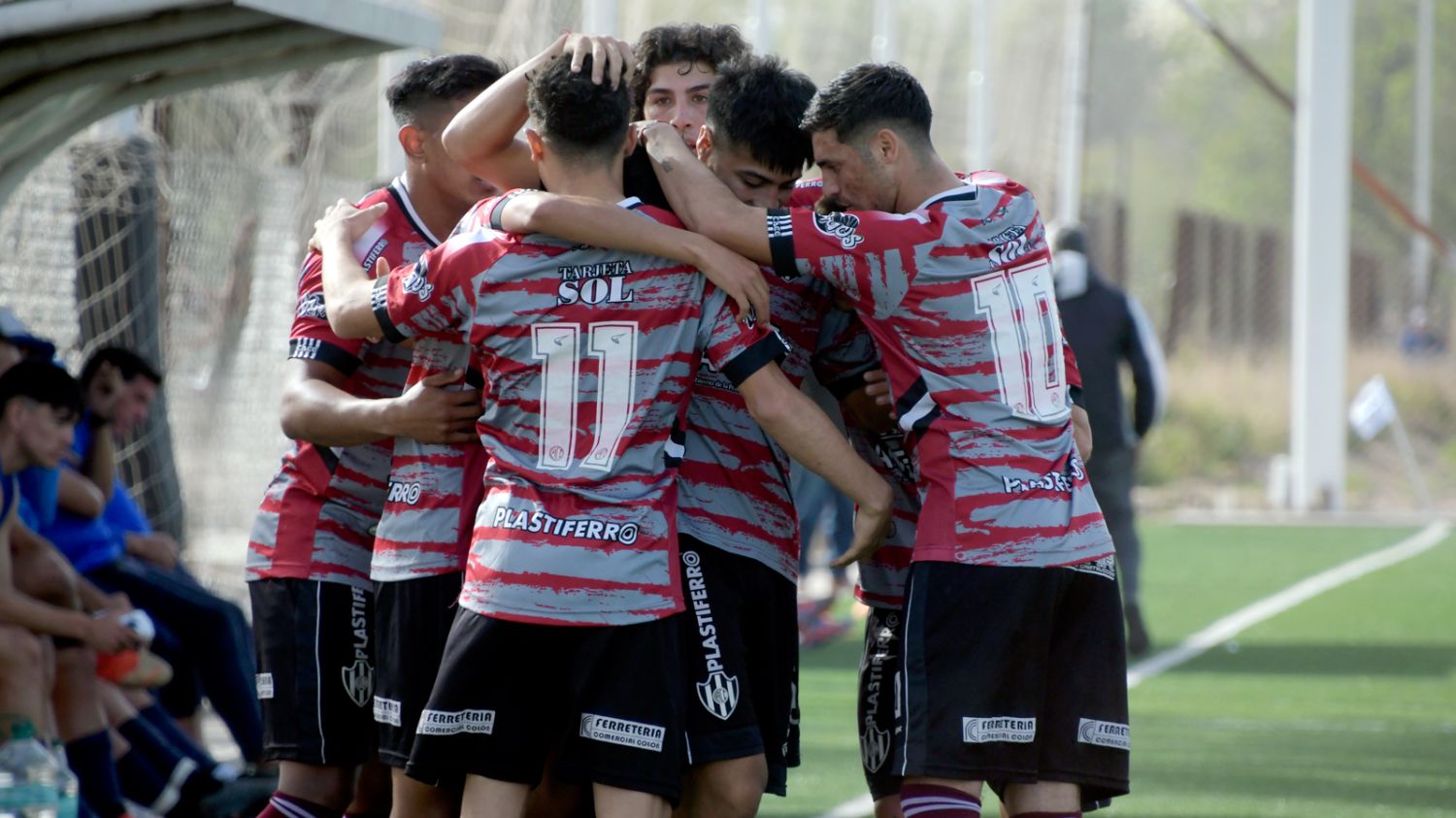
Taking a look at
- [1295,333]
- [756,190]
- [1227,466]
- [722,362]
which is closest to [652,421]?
[722,362]

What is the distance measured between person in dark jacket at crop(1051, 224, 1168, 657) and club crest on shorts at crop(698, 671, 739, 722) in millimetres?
6502

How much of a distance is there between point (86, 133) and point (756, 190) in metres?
5.58

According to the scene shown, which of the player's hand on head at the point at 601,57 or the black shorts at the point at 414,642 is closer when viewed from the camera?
the player's hand on head at the point at 601,57

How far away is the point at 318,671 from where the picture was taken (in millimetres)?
4402

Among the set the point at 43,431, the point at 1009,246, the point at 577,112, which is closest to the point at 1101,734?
the point at 1009,246

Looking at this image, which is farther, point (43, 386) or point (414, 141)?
point (43, 386)

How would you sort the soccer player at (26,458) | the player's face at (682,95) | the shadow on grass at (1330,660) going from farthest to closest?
the shadow on grass at (1330,660) < the soccer player at (26,458) < the player's face at (682,95)

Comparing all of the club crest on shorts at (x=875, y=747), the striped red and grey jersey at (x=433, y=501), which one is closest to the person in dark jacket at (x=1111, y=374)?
the club crest on shorts at (x=875, y=747)

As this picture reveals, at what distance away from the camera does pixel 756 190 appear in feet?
13.5

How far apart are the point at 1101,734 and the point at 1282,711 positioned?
4.98 m

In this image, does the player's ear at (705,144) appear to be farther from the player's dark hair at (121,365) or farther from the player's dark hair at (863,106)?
the player's dark hair at (121,365)

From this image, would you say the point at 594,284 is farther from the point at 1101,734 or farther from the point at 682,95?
the point at 1101,734

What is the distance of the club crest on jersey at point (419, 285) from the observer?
377 cm

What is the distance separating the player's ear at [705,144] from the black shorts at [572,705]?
1047 mm
